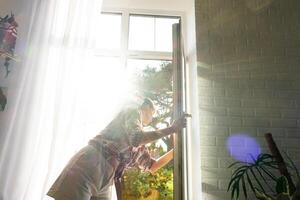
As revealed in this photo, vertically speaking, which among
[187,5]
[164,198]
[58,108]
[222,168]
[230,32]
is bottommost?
[164,198]

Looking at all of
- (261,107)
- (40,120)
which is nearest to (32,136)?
(40,120)

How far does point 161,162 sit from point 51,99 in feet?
3.05

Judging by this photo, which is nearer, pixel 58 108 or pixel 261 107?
pixel 58 108

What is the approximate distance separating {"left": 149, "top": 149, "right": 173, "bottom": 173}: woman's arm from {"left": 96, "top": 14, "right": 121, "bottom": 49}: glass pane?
1.07 metres

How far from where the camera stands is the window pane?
123 inches

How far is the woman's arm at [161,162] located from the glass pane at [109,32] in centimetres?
107

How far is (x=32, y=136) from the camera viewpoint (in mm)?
2324

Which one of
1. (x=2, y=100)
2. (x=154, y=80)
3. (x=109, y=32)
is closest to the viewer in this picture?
(x=2, y=100)

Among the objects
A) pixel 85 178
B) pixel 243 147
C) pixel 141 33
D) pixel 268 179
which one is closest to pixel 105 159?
pixel 85 178

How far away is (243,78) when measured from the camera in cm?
268

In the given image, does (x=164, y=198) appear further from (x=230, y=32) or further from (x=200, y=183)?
(x=230, y=32)

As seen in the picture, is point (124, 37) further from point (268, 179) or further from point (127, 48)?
point (268, 179)

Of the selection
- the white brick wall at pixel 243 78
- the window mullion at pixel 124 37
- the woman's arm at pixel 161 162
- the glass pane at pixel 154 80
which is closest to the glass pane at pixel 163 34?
the glass pane at pixel 154 80

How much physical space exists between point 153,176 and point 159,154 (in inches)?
6.9
